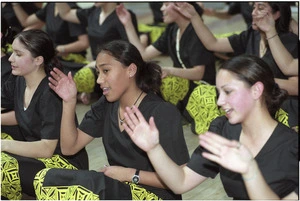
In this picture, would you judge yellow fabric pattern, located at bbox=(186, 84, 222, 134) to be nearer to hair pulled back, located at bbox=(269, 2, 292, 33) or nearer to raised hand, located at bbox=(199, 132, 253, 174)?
hair pulled back, located at bbox=(269, 2, 292, 33)

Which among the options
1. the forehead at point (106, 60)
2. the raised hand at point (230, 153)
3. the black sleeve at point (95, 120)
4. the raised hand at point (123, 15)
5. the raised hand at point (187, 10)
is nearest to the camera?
the raised hand at point (230, 153)

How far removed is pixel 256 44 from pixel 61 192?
4.59 ft

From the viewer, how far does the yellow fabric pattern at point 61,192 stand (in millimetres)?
2105

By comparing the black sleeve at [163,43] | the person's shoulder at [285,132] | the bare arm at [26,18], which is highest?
the person's shoulder at [285,132]

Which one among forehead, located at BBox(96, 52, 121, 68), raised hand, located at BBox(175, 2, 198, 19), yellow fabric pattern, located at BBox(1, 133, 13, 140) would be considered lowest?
yellow fabric pattern, located at BBox(1, 133, 13, 140)

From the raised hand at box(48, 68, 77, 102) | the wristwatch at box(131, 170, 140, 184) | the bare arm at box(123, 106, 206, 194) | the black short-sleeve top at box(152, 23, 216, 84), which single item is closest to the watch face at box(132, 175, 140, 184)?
the wristwatch at box(131, 170, 140, 184)

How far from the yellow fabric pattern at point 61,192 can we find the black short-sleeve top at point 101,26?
6.35 ft

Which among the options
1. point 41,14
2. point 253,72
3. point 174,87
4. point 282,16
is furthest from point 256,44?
point 41,14

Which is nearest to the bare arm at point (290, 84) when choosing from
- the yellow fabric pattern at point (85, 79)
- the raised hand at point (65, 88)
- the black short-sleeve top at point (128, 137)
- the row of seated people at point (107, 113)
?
the row of seated people at point (107, 113)

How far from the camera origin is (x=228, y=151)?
1746 millimetres

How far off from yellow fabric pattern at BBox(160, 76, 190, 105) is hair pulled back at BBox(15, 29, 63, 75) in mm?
962

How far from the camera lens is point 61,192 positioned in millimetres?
2152

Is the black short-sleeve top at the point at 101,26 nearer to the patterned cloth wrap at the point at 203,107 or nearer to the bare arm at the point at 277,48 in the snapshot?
the patterned cloth wrap at the point at 203,107

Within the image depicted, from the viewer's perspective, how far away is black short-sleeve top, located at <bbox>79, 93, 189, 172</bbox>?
86.9 inches
